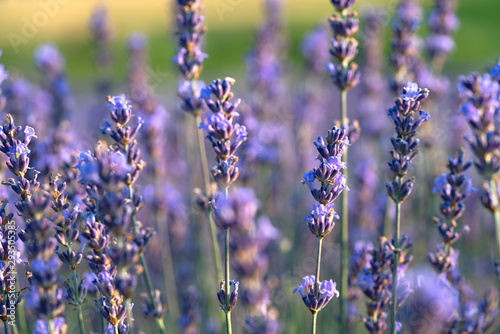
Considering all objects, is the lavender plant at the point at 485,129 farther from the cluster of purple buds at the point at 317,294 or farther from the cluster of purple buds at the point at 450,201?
the cluster of purple buds at the point at 317,294

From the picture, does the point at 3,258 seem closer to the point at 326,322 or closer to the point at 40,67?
the point at 326,322

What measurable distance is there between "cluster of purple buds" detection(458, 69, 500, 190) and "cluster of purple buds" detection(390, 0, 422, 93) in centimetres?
118

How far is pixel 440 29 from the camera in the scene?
14.0 feet

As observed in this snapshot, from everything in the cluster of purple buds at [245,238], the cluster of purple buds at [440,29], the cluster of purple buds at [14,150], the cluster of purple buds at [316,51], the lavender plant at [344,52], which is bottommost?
the cluster of purple buds at [245,238]

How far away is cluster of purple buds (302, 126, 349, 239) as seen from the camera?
1979 mm

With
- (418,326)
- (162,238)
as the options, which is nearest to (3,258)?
(418,326)

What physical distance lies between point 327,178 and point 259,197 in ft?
8.61

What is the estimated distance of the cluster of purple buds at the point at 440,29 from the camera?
167 inches

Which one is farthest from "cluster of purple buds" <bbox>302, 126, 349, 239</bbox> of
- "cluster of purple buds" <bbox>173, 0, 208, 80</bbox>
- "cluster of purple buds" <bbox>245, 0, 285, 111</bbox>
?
"cluster of purple buds" <bbox>245, 0, 285, 111</bbox>

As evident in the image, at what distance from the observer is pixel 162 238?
4.58 meters

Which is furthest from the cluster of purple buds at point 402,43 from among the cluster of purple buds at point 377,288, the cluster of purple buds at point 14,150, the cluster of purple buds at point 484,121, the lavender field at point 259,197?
the cluster of purple buds at point 14,150

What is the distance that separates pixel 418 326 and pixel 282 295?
2.22 meters

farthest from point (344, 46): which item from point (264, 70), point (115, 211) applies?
point (264, 70)

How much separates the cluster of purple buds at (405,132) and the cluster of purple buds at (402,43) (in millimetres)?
1455
